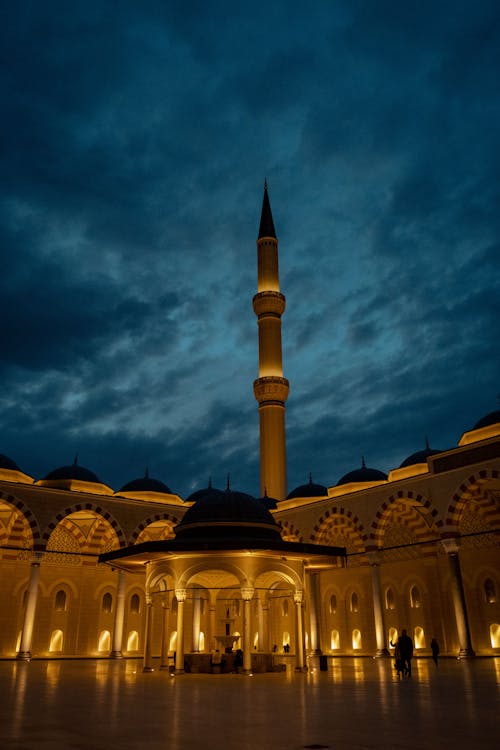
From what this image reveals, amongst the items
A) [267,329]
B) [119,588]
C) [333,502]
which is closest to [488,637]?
[333,502]

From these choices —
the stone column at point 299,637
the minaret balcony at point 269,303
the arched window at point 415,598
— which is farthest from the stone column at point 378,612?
the minaret balcony at point 269,303

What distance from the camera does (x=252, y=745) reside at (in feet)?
16.0

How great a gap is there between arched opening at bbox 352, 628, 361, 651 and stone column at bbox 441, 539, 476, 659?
8.32 metres

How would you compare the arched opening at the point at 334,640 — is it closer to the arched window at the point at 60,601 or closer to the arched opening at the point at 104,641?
the arched opening at the point at 104,641

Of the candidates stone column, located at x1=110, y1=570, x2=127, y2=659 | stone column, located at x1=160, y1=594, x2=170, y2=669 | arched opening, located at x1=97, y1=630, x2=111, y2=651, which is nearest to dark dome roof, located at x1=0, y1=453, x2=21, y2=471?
stone column, located at x1=110, y1=570, x2=127, y2=659

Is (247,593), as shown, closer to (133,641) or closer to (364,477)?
(364,477)

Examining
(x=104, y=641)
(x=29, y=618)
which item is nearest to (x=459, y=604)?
(x=29, y=618)

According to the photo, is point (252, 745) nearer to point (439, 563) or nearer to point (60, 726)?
point (60, 726)

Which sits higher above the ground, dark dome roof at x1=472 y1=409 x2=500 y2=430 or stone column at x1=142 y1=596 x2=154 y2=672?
dark dome roof at x1=472 y1=409 x2=500 y2=430

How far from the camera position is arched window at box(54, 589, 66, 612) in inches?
1038

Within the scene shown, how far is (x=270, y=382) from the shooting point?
1337 inches

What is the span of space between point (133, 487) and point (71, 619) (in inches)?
246

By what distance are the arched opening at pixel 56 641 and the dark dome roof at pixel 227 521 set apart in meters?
12.4

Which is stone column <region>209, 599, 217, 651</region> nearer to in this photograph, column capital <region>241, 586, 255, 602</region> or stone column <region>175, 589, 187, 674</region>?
stone column <region>175, 589, 187, 674</region>
